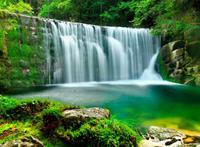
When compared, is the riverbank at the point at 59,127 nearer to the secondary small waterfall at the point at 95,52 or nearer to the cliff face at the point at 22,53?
the cliff face at the point at 22,53

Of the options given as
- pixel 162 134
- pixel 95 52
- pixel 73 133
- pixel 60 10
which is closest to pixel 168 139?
pixel 162 134

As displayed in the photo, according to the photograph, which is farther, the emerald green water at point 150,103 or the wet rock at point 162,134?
the emerald green water at point 150,103

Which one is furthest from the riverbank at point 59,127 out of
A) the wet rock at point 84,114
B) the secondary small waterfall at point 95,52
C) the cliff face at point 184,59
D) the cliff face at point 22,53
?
the cliff face at point 184,59

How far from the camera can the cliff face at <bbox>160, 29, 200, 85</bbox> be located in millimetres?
14823

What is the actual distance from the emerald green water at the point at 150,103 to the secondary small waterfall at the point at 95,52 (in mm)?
3438

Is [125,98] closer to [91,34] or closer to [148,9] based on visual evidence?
[91,34]

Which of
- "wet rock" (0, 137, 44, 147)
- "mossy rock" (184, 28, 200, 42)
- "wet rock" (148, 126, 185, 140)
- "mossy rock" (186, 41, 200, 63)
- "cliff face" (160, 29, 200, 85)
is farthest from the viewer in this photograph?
"mossy rock" (184, 28, 200, 42)

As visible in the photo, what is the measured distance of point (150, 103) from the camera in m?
10.5

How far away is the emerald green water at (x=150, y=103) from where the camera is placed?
25.3 feet

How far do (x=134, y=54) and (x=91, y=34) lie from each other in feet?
9.58

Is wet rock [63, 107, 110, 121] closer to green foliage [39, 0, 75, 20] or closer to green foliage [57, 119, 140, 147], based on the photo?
green foliage [57, 119, 140, 147]

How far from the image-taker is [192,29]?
15852 millimetres

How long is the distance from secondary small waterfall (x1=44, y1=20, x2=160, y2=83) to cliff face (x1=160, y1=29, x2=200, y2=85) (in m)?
1.51

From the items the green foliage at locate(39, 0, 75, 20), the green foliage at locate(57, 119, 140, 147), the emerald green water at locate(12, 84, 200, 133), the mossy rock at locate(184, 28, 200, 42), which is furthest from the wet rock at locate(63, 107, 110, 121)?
the green foliage at locate(39, 0, 75, 20)
